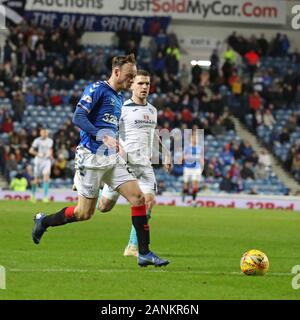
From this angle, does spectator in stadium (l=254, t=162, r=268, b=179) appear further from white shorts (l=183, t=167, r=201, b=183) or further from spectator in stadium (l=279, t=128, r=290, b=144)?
white shorts (l=183, t=167, r=201, b=183)

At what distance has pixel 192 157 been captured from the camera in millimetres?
32156

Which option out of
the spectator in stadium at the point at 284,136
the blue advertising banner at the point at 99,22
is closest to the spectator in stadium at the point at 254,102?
the spectator in stadium at the point at 284,136

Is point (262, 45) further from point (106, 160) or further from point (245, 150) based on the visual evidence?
point (106, 160)

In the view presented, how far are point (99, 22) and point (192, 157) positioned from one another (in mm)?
10918

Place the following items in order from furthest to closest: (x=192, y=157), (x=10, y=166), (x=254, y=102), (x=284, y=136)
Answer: (x=254, y=102)
(x=284, y=136)
(x=10, y=166)
(x=192, y=157)

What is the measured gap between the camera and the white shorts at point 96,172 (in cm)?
1177

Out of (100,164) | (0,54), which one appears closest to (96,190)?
(100,164)

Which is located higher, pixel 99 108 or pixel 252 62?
pixel 252 62

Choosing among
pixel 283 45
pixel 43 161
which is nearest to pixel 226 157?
pixel 283 45

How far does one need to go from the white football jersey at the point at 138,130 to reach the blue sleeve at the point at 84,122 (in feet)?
9.35

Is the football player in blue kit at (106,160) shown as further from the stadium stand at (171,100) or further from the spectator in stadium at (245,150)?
the spectator in stadium at (245,150)

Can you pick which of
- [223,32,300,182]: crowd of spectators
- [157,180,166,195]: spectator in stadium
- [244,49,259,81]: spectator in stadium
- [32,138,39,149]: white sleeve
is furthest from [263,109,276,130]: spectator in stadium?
[32,138,39,149]: white sleeve
